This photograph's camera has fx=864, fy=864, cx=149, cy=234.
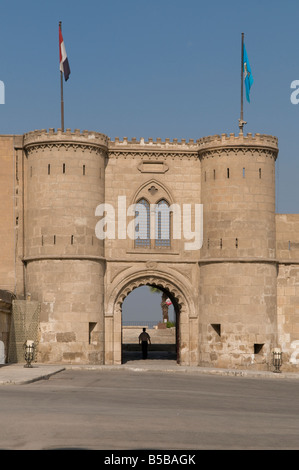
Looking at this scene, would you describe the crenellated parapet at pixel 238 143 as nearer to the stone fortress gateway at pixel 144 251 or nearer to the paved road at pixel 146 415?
the stone fortress gateway at pixel 144 251

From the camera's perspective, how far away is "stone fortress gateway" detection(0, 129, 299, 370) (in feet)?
119

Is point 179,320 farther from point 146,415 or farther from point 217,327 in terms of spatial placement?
point 146,415

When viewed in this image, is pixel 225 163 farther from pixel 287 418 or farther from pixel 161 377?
pixel 287 418

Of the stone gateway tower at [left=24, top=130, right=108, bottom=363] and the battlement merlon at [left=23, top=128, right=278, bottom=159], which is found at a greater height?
the battlement merlon at [left=23, top=128, right=278, bottom=159]

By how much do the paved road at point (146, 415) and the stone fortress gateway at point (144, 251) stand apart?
30.1 ft

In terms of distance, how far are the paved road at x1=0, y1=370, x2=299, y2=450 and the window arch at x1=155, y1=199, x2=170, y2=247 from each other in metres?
11.6

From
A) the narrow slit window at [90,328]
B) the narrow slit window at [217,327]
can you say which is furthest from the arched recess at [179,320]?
the narrow slit window at [217,327]

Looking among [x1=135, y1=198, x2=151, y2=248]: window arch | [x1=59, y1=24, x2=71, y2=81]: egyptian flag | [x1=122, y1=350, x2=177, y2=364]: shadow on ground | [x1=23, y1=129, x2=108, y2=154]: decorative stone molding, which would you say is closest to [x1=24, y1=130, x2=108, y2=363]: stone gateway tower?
[x1=23, y1=129, x2=108, y2=154]: decorative stone molding

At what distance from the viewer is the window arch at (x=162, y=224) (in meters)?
38.2

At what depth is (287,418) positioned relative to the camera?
54.9ft

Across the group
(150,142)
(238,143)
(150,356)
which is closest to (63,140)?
(150,142)

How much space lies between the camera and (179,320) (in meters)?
Answer: 38.3

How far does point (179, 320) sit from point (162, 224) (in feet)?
14.2

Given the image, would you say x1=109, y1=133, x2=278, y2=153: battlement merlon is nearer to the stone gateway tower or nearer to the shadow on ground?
the stone gateway tower
